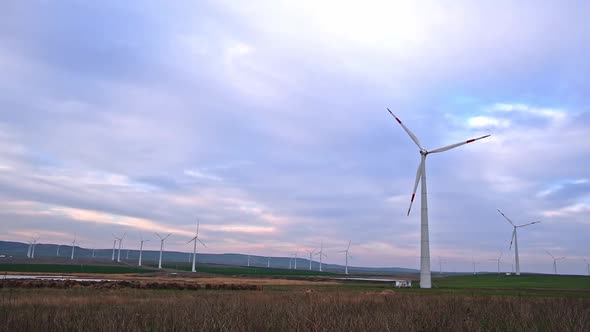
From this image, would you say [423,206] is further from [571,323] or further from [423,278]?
[571,323]

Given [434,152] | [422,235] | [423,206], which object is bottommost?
[422,235]

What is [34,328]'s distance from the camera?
13.4 metres

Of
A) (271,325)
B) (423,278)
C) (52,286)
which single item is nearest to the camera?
(271,325)

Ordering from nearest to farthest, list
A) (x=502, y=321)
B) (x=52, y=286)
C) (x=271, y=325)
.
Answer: (x=271, y=325) → (x=502, y=321) → (x=52, y=286)

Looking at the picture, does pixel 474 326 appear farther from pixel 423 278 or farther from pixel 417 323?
pixel 423 278

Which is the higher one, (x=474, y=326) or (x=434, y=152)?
(x=434, y=152)

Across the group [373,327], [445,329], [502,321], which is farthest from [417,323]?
[502,321]

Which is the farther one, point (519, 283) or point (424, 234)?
point (519, 283)

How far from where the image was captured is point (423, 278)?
269 ft

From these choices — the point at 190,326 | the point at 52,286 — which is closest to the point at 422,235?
the point at 52,286

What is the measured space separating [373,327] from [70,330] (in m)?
8.56

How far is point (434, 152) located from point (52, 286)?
63.6 meters

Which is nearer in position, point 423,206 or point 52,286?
point 52,286

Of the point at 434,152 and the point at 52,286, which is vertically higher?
the point at 434,152
